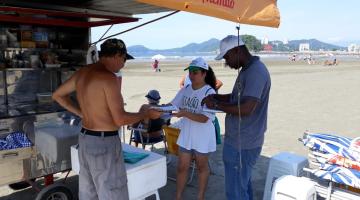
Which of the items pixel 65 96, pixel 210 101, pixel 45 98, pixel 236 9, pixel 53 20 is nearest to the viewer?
pixel 236 9

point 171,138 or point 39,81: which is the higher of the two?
point 39,81

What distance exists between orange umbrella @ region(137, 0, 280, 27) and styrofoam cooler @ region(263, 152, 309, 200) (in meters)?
1.68

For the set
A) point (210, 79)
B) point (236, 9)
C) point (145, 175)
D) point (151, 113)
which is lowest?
point (145, 175)

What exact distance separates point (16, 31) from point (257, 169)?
12.0 ft

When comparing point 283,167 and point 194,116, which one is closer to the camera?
point 194,116

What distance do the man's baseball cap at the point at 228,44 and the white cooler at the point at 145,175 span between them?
1.10m

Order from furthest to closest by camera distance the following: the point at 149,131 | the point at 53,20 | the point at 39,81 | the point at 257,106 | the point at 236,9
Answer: the point at 149,131
the point at 39,81
the point at 53,20
the point at 257,106
the point at 236,9

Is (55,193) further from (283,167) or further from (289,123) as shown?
(289,123)

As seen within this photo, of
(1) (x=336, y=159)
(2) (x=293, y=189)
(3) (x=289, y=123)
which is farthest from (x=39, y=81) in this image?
(3) (x=289, y=123)

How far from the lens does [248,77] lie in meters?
2.85

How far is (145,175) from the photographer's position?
3.06 m

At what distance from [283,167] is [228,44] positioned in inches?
62.8

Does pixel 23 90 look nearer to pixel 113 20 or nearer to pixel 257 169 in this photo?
Result: pixel 113 20

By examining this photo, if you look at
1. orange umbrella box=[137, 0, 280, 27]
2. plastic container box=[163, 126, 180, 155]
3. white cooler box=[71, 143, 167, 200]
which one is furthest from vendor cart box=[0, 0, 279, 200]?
orange umbrella box=[137, 0, 280, 27]
